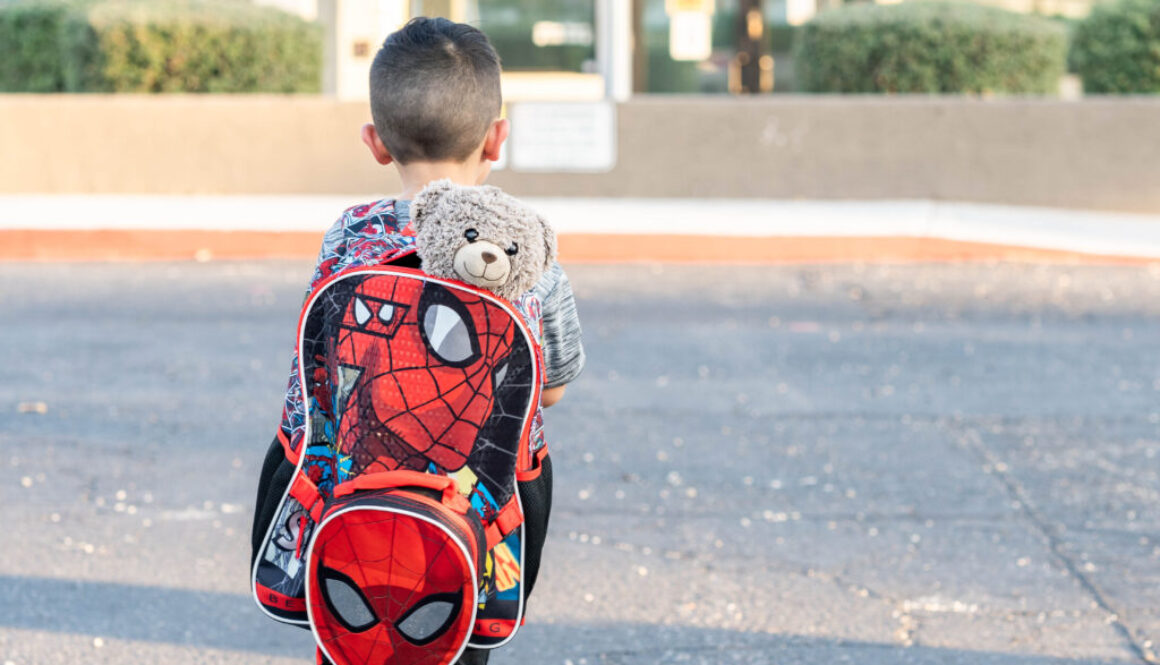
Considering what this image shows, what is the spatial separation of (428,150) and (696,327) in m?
5.73

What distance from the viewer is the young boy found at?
2.10m

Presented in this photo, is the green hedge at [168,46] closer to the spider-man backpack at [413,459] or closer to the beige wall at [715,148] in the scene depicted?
the beige wall at [715,148]

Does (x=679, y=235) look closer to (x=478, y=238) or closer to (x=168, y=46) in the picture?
(x=168, y=46)

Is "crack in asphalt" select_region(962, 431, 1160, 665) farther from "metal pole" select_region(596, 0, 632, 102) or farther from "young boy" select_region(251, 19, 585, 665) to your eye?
"metal pole" select_region(596, 0, 632, 102)

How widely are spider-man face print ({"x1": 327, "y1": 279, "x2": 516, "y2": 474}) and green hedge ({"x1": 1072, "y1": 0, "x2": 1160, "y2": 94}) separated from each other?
10.8 metres

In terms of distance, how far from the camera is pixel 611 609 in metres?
3.90

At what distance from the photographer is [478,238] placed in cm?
194

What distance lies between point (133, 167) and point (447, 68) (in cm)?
947

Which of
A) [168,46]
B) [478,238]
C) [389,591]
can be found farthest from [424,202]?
[168,46]

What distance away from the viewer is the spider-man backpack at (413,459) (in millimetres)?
A: 1923

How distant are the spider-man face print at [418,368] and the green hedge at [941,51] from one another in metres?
10.1

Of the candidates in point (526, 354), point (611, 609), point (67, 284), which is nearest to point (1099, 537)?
point (611, 609)

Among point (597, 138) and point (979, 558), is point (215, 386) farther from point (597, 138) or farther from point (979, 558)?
point (597, 138)

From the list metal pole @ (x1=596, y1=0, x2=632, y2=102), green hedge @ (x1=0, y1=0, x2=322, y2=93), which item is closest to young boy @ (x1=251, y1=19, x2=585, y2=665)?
green hedge @ (x1=0, y1=0, x2=322, y2=93)
